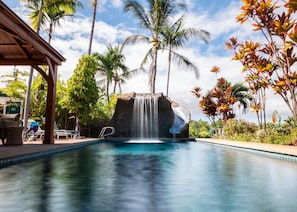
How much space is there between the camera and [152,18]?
57.3ft

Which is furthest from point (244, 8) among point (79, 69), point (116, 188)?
point (116, 188)

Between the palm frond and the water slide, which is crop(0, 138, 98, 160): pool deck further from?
the palm frond

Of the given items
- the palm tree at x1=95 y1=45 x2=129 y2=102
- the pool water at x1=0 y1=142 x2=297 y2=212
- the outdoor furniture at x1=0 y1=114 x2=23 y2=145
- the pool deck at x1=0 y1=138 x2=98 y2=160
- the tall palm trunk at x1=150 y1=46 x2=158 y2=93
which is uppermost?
the palm tree at x1=95 y1=45 x2=129 y2=102

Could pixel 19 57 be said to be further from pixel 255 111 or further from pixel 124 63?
pixel 124 63

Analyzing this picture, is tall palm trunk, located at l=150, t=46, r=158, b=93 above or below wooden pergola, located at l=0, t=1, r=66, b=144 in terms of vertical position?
above

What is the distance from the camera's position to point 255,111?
1219cm

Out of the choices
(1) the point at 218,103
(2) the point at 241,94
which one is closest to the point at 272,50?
(1) the point at 218,103

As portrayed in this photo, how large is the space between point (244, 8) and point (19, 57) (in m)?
9.36

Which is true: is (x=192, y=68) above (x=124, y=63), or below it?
below

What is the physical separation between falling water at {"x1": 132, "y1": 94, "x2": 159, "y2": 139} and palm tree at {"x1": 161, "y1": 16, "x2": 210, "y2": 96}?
3.20 metres

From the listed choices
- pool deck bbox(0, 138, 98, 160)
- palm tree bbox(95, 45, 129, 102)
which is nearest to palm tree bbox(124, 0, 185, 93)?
palm tree bbox(95, 45, 129, 102)

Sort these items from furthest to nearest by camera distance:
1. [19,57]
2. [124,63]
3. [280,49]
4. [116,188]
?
1. [124,63]
2. [280,49]
3. [19,57]
4. [116,188]

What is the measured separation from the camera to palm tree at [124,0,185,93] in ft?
56.5

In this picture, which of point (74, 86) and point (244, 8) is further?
point (74, 86)
